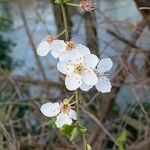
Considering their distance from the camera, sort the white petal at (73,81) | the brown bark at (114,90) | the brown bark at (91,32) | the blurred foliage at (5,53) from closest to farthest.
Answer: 1. the white petal at (73,81)
2. the brown bark at (114,90)
3. the brown bark at (91,32)
4. the blurred foliage at (5,53)

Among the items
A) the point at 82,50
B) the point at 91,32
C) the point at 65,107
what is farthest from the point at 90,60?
the point at 91,32

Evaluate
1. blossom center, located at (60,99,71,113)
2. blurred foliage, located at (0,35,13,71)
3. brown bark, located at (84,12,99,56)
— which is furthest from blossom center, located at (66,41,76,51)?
blurred foliage, located at (0,35,13,71)

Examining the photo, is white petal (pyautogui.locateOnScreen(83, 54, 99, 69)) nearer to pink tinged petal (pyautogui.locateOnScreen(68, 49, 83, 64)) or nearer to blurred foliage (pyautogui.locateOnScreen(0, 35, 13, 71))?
pink tinged petal (pyautogui.locateOnScreen(68, 49, 83, 64))

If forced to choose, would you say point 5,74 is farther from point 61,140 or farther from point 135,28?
point 135,28

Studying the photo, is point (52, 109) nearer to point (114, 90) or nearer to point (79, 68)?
point (79, 68)

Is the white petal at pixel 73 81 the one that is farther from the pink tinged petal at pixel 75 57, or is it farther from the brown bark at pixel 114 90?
the brown bark at pixel 114 90

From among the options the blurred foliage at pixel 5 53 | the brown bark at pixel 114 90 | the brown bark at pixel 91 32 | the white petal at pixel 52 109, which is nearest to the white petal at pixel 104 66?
the white petal at pixel 52 109
